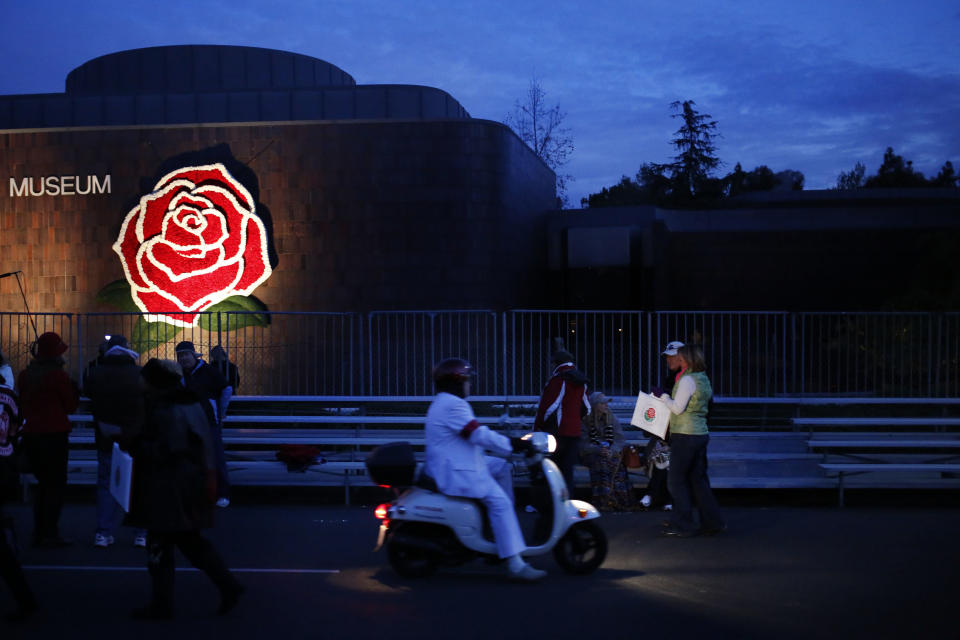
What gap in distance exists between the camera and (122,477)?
20.4ft

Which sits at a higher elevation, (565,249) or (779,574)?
(565,249)

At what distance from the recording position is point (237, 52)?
81.6ft

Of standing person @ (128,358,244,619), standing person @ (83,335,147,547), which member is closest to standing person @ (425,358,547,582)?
standing person @ (128,358,244,619)

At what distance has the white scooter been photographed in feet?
22.5

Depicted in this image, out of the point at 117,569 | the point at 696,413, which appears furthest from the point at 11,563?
the point at 696,413

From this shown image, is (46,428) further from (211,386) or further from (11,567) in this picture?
(11,567)

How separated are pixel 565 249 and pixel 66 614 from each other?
57.1 feet

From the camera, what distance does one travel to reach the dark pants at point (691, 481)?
8.54 meters

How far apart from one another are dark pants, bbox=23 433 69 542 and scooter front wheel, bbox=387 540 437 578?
3439mm

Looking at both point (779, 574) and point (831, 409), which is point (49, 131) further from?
point (779, 574)

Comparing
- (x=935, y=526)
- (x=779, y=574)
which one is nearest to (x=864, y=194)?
(x=935, y=526)

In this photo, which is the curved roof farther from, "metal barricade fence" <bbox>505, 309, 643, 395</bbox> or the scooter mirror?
the scooter mirror

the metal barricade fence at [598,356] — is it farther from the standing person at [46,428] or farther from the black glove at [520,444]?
the standing person at [46,428]

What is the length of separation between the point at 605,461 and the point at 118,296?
12.6m
